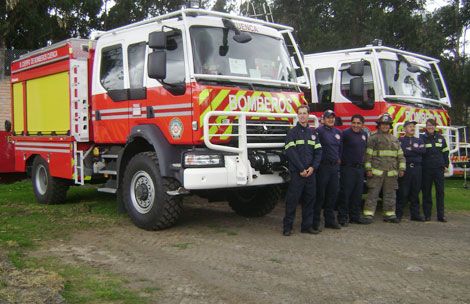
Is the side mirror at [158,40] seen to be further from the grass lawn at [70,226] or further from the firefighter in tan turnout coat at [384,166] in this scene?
the firefighter in tan turnout coat at [384,166]

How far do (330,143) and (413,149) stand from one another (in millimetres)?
1865

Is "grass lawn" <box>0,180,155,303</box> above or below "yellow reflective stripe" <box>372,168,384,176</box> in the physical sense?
below

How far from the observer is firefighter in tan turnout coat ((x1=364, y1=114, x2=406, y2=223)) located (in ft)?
27.6

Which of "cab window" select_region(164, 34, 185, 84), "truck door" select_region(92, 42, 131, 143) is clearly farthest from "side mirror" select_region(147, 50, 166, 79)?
"truck door" select_region(92, 42, 131, 143)

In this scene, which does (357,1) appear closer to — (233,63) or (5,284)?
(233,63)

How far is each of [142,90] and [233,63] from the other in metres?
1.39

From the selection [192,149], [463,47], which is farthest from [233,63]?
[463,47]

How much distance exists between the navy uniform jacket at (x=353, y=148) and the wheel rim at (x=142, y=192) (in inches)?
117

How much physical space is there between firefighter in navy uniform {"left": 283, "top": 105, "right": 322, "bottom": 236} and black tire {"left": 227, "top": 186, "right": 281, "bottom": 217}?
125 cm

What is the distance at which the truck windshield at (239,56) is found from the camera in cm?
701

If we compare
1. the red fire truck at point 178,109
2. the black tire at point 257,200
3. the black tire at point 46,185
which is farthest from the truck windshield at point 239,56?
the black tire at point 46,185

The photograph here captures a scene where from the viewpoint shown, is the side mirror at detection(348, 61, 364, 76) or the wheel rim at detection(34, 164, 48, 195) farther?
the wheel rim at detection(34, 164, 48, 195)

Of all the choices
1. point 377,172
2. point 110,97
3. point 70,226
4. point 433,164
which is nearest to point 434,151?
point 433,164

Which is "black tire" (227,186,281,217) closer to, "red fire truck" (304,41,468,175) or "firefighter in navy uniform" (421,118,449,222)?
"red fire truck" (304,41,468,175)
